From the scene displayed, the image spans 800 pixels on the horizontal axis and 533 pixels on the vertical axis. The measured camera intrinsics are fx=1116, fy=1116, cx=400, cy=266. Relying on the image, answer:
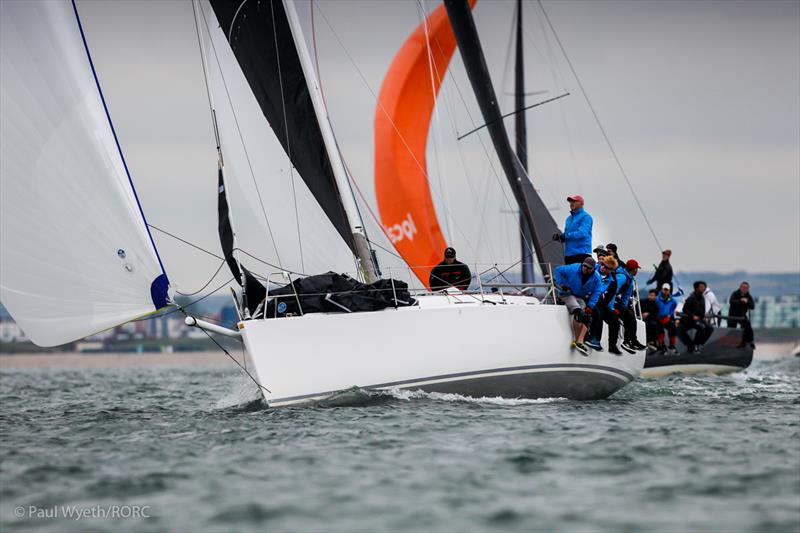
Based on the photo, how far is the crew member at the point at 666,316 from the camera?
18.8m

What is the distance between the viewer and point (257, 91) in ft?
39.5

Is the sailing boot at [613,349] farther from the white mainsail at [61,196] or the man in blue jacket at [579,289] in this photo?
the white mainsail at [61,196]

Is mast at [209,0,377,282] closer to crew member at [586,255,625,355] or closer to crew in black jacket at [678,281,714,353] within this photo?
crew member at [586,255,625,355]

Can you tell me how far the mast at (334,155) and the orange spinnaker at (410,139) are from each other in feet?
25.4

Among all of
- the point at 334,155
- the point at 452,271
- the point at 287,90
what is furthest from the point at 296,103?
the point at 452,271

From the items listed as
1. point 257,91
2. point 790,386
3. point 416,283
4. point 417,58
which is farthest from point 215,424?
point 417,58

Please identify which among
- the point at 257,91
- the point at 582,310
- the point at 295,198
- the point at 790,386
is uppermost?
the point at 257,91

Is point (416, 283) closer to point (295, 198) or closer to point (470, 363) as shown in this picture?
point (295, 198)

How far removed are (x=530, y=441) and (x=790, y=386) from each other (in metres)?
9.17

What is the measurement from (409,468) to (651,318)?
12.6 meters

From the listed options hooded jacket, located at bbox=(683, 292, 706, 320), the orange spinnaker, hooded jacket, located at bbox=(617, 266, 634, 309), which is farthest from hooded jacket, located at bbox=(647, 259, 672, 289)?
hooded jacket, located at bbox=(617, 266, 634, 309)

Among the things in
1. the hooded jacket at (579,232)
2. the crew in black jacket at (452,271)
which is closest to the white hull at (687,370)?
the crew in black jacket at (452,271)

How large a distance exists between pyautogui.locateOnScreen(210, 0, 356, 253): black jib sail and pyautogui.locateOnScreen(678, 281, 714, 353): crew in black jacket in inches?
376

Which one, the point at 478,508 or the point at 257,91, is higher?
the point at 257,91
